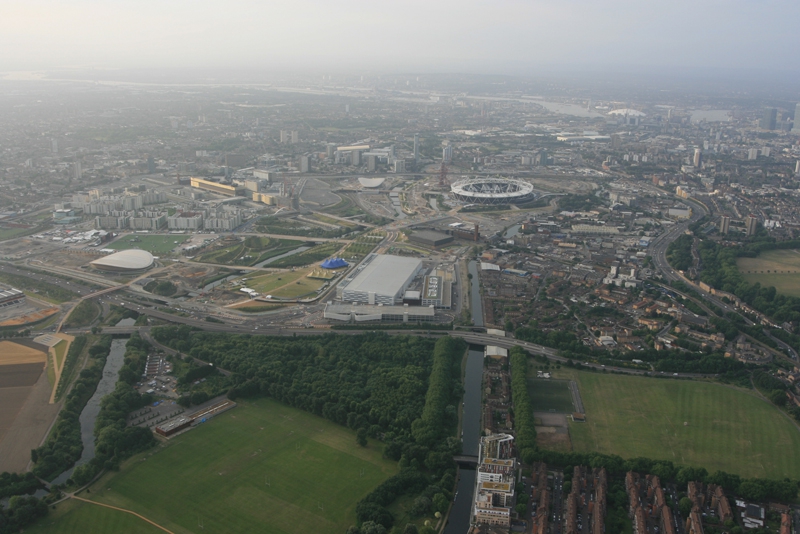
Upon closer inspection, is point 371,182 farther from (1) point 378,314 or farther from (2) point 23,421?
(2) point 23,421

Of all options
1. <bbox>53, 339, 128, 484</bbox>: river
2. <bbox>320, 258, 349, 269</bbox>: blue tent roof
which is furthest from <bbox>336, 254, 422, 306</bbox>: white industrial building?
<bbox>53, 339, 128, 484</bbox>: river

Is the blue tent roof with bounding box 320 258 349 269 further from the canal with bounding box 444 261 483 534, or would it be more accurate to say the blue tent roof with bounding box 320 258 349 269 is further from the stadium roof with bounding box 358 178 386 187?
the stadium roof with bounding box 358 178 386 187

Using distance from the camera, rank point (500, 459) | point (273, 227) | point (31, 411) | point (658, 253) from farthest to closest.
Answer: point (273, 227)
point (658, 253)
point (31, 411)
point (500, 459)

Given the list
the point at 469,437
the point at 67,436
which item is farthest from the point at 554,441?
the point at 67,436

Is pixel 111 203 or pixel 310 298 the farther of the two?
pixel 111 203

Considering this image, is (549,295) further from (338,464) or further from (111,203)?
(111,203)

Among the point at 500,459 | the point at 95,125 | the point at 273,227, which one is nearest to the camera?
the point at 500,459

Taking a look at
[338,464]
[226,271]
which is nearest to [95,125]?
[226,271]
